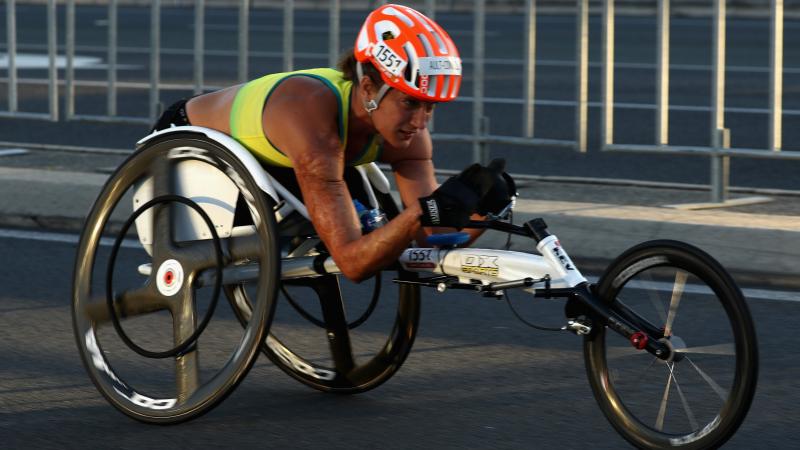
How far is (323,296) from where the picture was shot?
5.78 metres

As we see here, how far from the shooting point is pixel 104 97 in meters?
15.5

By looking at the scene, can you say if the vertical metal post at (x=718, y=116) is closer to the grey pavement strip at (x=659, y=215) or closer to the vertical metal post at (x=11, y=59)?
the grey pavement strip at (x=659, y=215)

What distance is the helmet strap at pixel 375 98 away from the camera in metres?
5.15

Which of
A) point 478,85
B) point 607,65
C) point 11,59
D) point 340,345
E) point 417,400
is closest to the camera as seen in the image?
point 417,400

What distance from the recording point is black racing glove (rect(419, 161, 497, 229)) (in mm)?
4809

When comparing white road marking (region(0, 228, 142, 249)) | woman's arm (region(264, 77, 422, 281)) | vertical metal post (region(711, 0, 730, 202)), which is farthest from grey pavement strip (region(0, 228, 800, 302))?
vertical metal post (region(711, 0, 730, 202))

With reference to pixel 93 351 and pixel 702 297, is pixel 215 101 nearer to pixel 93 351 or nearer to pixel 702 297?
pixel 93 351

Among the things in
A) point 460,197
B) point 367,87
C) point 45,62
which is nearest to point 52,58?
point 367,87

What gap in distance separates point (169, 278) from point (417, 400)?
0.93 meters

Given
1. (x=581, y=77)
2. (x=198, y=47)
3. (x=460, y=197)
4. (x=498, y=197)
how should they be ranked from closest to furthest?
(x=460, y=197) < (x=498, y=197) < (x=581, y=77) < (x=198, y=47)

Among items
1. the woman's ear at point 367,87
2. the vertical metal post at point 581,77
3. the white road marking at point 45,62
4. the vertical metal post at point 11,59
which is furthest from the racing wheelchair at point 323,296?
the white road marking at point 45,62

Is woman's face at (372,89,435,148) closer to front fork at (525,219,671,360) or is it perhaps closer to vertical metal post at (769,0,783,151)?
front fork at (525,219,671,360)

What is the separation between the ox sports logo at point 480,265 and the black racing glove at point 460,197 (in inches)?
10.3

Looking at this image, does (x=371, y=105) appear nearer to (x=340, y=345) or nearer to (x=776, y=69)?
(x=340, y=345)
